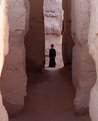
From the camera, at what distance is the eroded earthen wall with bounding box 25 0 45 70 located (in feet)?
20.3

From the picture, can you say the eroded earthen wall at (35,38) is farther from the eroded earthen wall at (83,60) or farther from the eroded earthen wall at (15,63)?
the eroded earthen wall at (83,60)

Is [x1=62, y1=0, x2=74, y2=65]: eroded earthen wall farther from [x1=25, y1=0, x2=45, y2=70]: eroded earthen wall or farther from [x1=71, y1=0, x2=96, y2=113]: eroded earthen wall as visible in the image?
[x1=71, y1=0, x2=96, y2=113]: eroded earthen wall

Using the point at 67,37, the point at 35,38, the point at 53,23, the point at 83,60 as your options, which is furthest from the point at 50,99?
the point at 53,23

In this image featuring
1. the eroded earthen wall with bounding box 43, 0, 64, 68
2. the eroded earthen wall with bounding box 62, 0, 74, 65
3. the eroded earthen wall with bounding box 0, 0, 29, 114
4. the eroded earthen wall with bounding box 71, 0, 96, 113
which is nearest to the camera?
the eroded earthen wall with bounding box 71, 0, 96, 113

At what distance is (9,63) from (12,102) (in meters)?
0.47

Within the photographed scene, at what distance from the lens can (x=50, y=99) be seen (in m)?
4.79

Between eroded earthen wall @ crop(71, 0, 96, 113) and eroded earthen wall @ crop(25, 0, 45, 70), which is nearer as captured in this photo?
eroded earthen wall @ crop(71, 0, 96, 113)

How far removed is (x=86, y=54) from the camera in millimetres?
3930

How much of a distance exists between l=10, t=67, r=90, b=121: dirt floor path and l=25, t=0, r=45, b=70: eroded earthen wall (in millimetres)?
464

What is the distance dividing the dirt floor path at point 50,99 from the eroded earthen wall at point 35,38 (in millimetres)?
464

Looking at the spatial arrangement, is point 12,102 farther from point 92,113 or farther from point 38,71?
point 38,71

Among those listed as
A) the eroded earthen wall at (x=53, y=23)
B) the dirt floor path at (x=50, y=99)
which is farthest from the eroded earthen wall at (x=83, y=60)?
the eroded earthen wall at (x=53, y=23)

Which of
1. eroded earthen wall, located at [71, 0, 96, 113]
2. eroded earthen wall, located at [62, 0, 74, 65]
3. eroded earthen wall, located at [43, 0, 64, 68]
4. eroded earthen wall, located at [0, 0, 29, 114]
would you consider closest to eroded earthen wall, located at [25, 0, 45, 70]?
eroded earthen wall, located at [62, 0, 74, 65]

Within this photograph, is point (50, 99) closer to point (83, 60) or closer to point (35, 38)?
point (83, 60)
